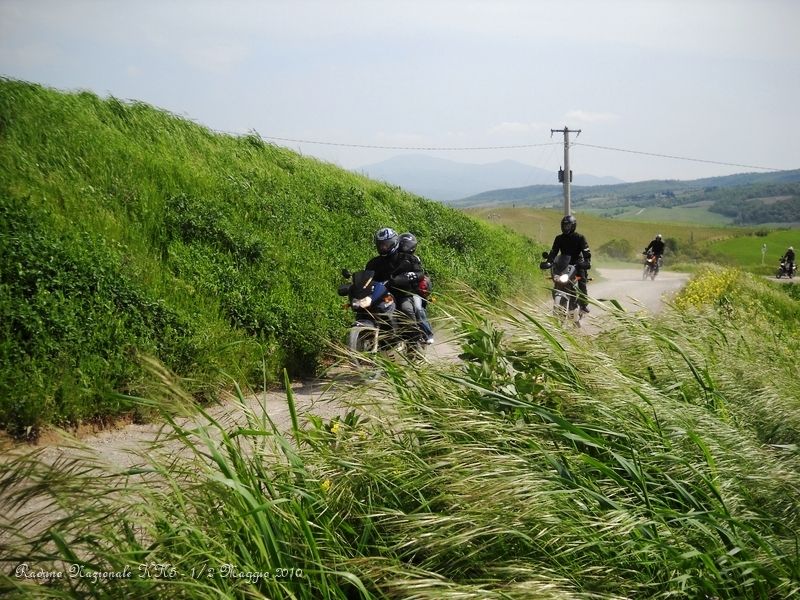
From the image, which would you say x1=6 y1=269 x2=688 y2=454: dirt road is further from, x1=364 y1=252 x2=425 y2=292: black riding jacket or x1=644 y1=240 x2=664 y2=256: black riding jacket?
x1=644 y1=240 x2=664 y2=256: black riding jacket

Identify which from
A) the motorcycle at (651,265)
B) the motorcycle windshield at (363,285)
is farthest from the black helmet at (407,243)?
the motorcycle at (651,265)

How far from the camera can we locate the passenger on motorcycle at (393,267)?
28.0ft

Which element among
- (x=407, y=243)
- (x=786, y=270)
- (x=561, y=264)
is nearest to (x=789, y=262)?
(x=786, y=270)

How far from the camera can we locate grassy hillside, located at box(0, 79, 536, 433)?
7051mm

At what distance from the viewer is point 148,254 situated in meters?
10.2

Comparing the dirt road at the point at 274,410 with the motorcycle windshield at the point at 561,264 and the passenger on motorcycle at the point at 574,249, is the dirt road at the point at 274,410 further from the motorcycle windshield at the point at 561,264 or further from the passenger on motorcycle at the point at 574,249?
the passenger on motorcycle at the point at 574,249

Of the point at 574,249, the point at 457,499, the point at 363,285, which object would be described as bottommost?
the point at 457,499

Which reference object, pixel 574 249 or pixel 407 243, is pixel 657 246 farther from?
pixel 407 243

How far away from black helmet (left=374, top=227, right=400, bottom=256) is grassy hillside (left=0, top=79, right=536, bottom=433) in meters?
1.80

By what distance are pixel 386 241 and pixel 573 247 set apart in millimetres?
4706

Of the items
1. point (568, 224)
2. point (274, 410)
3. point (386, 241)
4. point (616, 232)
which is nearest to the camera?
point (274, 410)

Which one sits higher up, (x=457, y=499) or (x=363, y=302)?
(x=363, y=302)

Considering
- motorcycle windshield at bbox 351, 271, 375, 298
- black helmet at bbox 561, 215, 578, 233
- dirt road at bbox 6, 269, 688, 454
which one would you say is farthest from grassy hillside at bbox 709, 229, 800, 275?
dirt road at bbox 6, 269, 688, 454

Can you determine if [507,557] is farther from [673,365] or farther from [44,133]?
[44,133]
